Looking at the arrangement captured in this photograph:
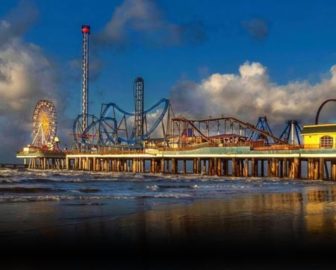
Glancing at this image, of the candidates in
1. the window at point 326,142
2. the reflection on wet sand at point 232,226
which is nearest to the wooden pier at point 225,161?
the window at point 326,142

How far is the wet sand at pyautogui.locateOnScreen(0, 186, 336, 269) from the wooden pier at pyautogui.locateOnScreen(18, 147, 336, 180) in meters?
41.3

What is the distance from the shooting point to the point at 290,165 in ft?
206

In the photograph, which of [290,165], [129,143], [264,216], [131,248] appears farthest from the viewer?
[129,143]

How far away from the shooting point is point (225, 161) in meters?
72.6

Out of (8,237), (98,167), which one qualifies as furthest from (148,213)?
(98,167)

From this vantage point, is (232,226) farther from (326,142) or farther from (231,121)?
(231,121)

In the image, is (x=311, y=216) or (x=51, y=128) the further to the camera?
(x=51, y=128)

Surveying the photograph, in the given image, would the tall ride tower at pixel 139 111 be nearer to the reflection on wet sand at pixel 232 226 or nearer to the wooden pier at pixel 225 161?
the wooden pier at pixel 225 161

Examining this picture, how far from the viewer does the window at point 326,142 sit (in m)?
57.5

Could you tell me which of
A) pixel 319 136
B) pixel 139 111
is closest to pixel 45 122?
pixel 139 111

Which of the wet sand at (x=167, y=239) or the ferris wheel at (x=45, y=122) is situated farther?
the ferris wheel at (x=45, y=122)

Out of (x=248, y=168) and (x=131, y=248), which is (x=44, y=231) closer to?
(x=131, y=248)

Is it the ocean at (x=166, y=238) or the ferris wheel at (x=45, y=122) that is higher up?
the ferris wheel at (x=45, y=122)

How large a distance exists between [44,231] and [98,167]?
97.7 m
